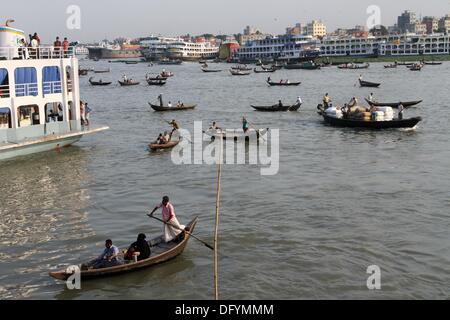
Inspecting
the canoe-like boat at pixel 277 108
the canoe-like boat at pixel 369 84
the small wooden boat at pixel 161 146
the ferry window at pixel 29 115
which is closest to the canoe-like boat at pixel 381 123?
the canoe-like boat at pixel 277 108

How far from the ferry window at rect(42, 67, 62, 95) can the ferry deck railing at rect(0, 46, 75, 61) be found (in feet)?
2.04

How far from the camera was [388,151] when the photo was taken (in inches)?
1066

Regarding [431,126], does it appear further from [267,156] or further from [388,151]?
[267,156]

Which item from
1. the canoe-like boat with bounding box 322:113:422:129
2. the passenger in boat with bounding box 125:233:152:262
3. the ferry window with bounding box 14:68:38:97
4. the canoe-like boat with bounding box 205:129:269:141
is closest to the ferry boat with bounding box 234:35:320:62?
the canoe-like boat with bounding box 322:113:422:129

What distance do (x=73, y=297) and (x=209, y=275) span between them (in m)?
3.02

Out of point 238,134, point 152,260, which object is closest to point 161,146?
point 238,134

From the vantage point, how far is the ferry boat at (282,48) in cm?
16812

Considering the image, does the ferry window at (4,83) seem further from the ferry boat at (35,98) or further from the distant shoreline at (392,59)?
the distant shoreline at (392,59)

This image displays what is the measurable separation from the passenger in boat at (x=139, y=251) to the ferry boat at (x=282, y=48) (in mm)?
152441

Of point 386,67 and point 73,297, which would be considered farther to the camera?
point 386,67

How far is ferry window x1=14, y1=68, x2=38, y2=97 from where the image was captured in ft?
78.6

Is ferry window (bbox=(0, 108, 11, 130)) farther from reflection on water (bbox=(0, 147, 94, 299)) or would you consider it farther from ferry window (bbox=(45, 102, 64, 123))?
ferry window (bbox=(45, 102, 64, 123))

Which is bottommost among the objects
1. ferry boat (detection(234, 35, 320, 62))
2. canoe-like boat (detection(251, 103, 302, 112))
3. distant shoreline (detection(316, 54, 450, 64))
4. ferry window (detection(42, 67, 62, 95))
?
canoe-like boat (detection(251, 103, 302, 112))

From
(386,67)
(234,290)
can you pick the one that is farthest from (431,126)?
(386,67)
